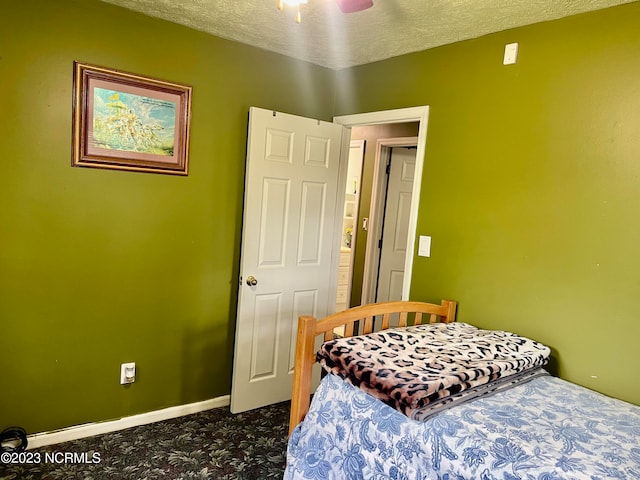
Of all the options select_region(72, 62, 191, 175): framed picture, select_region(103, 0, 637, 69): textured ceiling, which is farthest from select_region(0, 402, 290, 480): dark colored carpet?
select_region(103, 0, 637, 69): textured ceiling

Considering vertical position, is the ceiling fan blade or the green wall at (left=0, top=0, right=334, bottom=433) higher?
the ceiling fan blade

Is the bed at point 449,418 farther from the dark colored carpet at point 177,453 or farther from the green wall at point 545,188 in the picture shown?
the dark colored carpet at point 177,453

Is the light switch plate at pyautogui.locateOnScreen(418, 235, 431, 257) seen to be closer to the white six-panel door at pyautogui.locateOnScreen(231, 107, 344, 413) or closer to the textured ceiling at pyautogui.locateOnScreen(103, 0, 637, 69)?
the white six-panel door at pyautogui.locateOnScreen(231, 107, 344, 413)

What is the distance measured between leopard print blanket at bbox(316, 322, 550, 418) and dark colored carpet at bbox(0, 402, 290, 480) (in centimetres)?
89

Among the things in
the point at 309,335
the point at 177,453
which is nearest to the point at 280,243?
the point at 309,335

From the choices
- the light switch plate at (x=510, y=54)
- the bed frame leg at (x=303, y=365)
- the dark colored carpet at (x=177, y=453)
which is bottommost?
the dark colored carpet at (x=177, y=453)

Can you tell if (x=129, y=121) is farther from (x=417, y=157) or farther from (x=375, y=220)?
(x=375, y=220)

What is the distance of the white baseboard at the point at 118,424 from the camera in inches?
86.7

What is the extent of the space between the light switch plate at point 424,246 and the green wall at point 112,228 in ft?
3.77

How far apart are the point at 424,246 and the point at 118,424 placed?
2.04 meters

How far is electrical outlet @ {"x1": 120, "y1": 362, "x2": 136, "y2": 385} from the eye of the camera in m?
2.40

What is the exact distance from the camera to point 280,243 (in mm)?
2721

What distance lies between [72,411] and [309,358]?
57.1 inches

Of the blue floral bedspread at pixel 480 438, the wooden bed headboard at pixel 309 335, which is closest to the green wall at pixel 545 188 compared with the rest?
the blue floral bedspread at pixel 480 438
